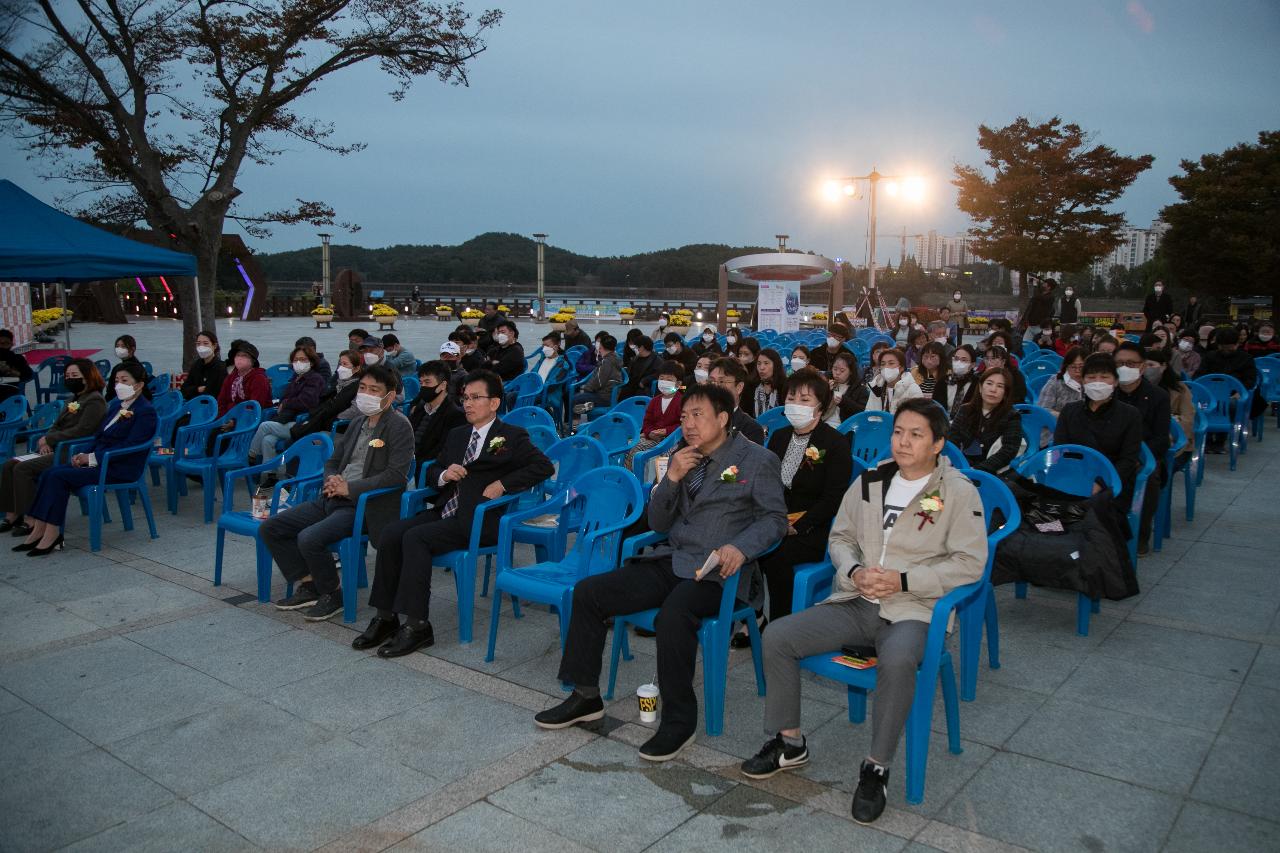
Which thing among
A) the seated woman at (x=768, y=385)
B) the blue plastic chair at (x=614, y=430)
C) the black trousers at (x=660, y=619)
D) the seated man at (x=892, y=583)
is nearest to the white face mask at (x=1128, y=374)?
the seated woman at (x=768, y=385)

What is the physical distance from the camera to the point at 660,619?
3.52 m

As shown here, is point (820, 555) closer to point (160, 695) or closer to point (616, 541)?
point (616, 541)

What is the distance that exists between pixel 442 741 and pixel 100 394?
5.18 m

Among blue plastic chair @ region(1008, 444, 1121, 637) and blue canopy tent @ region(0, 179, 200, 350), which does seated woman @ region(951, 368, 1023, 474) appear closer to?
blue plastic chair @ region(1008, 444, 1121, 637)

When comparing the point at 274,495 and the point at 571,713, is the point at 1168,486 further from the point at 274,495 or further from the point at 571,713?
the point at 274,495

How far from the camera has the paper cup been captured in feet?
12.0

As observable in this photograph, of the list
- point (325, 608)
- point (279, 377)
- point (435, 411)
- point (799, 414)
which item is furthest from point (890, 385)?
point (279, 377)

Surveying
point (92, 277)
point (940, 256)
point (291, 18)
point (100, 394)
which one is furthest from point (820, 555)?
point (940, 256)

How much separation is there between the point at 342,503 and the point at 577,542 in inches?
62.1

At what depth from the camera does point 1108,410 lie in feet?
17.4

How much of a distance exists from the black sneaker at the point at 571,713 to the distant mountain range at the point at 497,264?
6749cm

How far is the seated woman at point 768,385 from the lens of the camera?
7293mm

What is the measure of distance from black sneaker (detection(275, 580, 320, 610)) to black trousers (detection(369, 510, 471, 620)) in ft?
2.09

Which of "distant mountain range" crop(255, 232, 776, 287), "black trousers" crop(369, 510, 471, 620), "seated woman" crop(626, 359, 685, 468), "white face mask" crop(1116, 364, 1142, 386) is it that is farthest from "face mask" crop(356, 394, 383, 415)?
"distant mountain range" crop(255, 232, 776, 287)
